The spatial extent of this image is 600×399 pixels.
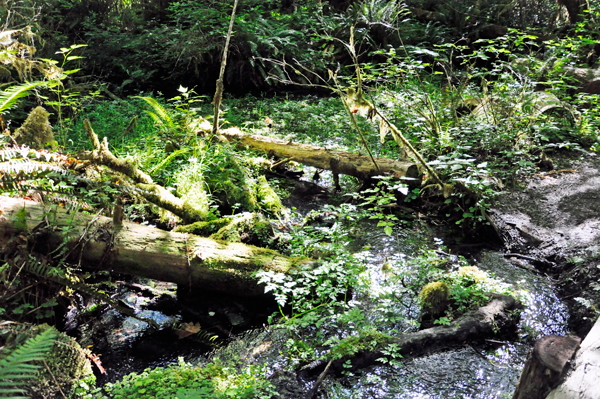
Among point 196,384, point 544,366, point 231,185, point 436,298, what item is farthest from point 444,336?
point 231,185

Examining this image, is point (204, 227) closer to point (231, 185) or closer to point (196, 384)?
point (231, 185)

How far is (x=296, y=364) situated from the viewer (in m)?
3.13

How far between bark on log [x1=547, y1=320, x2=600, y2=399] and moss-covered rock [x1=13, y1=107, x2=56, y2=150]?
18.6 feet

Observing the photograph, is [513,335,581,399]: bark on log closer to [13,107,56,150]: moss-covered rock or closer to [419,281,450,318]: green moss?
[419,281,450,318]: green moss

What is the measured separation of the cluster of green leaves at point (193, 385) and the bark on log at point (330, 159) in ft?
10.6

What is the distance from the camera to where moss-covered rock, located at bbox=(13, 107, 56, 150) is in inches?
202

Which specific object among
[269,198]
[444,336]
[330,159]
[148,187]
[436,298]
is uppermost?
[330,159]

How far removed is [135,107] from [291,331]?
6862 mm

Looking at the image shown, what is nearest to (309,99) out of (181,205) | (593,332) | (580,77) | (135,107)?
(135,107)

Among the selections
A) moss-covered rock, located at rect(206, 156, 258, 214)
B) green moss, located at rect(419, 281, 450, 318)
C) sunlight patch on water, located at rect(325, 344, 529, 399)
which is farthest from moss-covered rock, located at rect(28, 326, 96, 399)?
green moss, located at rect(419, 281, 450, 318)

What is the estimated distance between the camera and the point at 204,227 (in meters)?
4.51

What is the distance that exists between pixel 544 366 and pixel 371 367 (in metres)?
1.33

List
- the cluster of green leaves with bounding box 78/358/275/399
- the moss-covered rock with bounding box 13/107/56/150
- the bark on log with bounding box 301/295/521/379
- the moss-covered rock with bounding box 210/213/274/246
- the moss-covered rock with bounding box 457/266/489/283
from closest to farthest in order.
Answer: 1. the cluster of green leaves with bounding box 78/358/275/399
2. the bark on log with bounding box 301/295/521/379
3. the moss-covered rock with bounding box 457/266/489/283
4. the moss-covered rock with bounding box 210/213/274/246
5. the moss-covered rock with bounding box 13/107/56/150

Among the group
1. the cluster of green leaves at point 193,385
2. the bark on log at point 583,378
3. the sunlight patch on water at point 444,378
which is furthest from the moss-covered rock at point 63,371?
the bark on log at point 583,378
